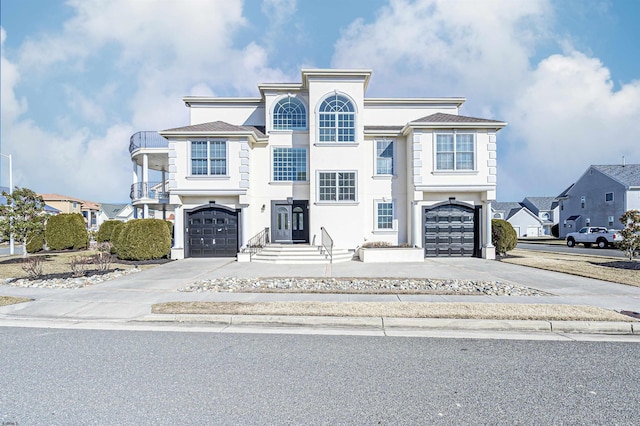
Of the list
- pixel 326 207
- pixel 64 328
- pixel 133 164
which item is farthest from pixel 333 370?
pixel 133 164

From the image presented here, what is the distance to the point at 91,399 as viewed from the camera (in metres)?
4.16

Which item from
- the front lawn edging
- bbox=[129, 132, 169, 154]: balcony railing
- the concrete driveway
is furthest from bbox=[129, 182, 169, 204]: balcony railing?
the front lawn edging

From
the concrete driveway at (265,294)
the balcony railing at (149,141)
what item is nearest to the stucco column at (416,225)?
the concrete driveway at (265,294)

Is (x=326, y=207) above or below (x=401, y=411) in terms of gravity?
above

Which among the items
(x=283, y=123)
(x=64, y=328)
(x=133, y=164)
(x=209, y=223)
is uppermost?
(x=283, y=123)

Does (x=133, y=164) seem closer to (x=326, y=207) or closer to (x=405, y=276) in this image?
(x=326, y=207)

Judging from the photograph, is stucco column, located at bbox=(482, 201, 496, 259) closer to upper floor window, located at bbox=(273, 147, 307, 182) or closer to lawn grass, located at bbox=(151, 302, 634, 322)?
upper floor window, located at bbox=(273, 147, 307, 182)

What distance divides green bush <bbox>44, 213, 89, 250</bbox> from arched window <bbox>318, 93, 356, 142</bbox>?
63.9 feet

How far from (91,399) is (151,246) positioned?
47.7 feet

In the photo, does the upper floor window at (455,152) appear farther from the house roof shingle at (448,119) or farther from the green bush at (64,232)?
the green bush at (64,232)

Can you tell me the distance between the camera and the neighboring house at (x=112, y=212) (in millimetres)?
73625

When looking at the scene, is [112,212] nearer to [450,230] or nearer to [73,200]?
[73,200]

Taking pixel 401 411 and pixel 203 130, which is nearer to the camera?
pixel 401 411

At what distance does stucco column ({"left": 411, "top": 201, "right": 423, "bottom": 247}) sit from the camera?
19.0 m
